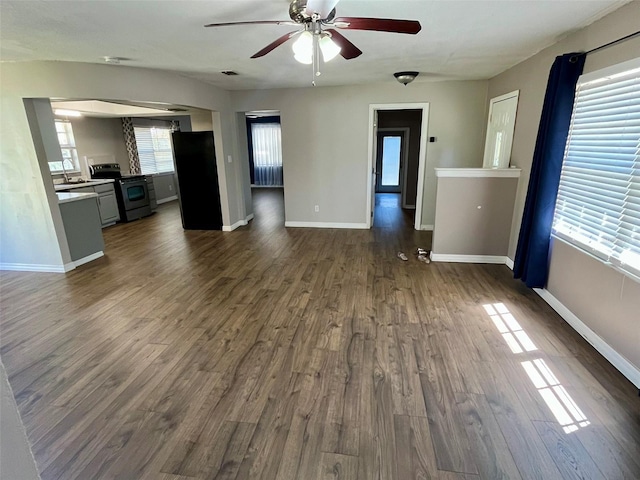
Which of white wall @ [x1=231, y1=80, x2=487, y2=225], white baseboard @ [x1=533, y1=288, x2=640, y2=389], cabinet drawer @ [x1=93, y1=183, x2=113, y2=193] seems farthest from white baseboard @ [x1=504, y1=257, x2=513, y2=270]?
cabinet drawer @ [x1=93, y1=183, x2=113, y2=193]

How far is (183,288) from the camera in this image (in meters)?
3.71

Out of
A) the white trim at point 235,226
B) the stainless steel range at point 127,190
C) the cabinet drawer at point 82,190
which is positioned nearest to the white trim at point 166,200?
the stainless steel range at point 127,190

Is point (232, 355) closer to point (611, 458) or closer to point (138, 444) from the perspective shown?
point (138, 444)

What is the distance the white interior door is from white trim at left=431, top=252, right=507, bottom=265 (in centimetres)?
122

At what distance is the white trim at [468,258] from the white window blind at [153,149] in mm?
6805

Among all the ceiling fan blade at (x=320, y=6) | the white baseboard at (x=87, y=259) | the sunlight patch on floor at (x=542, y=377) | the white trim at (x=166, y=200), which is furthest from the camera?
the white trim at (x=166, y=200)

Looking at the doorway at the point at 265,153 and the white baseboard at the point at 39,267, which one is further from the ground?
the doorway at the point at 265,153

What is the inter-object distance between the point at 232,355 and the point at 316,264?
2.03 metres

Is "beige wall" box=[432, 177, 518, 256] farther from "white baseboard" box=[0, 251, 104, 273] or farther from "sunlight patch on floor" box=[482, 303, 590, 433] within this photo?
"white baseboard" box=[0, 251, 104, 273]

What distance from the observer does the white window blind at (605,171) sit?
224cm

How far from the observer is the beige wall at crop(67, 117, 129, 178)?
22.4ft

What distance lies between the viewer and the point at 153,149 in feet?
28.3

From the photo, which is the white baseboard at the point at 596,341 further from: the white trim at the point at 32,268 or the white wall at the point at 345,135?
the white trim at the point at 32,268

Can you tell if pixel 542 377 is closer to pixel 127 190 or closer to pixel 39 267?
pixel 39 267
